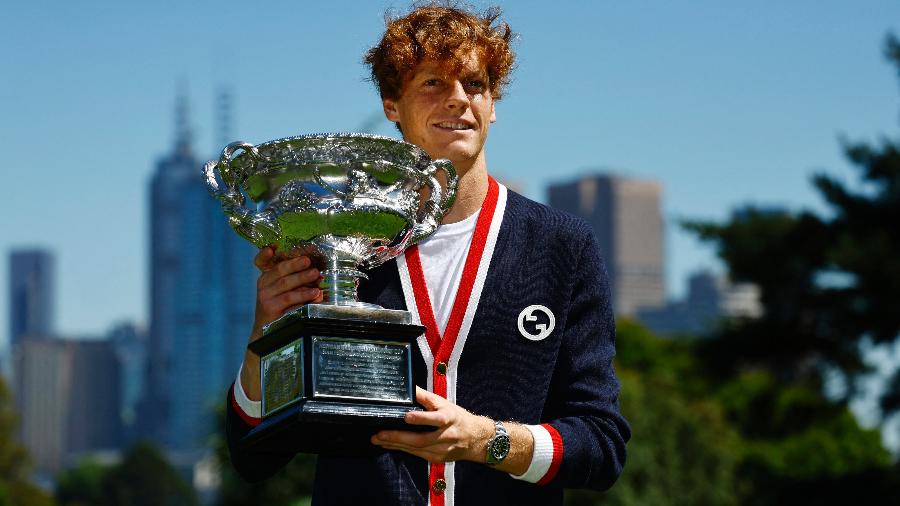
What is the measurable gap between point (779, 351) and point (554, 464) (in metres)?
45.5

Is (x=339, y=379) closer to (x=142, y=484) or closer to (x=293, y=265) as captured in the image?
(x=293, y=265)

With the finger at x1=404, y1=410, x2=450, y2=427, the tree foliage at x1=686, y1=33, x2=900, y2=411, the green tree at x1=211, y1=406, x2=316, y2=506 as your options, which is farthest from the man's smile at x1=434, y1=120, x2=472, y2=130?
the tree foliage at x1=686, y1=33, x2=900, y2=411

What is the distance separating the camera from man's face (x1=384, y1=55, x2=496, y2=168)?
5.18 metres

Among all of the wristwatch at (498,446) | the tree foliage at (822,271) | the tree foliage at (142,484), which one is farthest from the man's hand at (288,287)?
the tree foliage at (142,484)

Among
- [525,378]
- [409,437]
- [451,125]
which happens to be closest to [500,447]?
[409,437]

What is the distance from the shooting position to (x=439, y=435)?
4629 mm

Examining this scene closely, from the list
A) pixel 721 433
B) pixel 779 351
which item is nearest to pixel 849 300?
pixel 779 351

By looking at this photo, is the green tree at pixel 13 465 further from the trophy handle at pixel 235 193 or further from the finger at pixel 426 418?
the finger at pixel 426 418

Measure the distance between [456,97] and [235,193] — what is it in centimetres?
66

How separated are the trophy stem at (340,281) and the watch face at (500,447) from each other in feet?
1.62

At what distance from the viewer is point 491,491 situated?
5.10 metres

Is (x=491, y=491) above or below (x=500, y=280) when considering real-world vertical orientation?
below

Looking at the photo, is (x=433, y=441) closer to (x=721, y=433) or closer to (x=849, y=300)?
(x=849, y=300)

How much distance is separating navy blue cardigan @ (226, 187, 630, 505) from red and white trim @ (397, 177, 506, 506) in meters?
0.02
